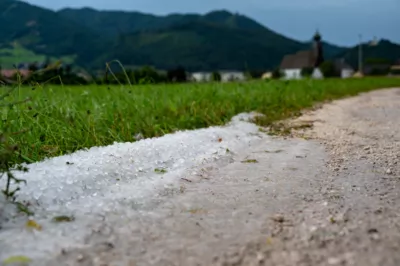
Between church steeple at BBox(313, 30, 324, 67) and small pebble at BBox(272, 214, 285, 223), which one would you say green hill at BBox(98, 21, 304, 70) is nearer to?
church steeple at BBox(313, 30, 324, 67)

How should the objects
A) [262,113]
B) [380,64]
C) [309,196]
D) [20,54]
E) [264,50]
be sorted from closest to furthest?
[309,196], [20,54], [262,113], [380,64], [264,50]

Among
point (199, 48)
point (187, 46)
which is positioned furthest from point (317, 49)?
point (187, 46)

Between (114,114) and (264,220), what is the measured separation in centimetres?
A: 278

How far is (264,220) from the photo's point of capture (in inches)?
80.0

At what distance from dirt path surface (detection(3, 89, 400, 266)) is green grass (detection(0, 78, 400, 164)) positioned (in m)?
1.05

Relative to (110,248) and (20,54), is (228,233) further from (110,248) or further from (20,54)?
(20,54)

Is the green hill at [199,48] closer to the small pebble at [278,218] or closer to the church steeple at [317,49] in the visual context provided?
the church steeple at [317,49]

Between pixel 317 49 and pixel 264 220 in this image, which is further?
pixel 317 49

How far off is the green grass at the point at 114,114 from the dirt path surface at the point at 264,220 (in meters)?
1.05

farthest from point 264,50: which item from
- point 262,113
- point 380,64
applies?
point 262,113

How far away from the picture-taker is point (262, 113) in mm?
6688

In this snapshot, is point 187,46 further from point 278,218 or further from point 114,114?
point 278,218

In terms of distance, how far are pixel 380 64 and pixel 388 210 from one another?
362ft

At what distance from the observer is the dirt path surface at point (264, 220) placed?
1.67 meters
